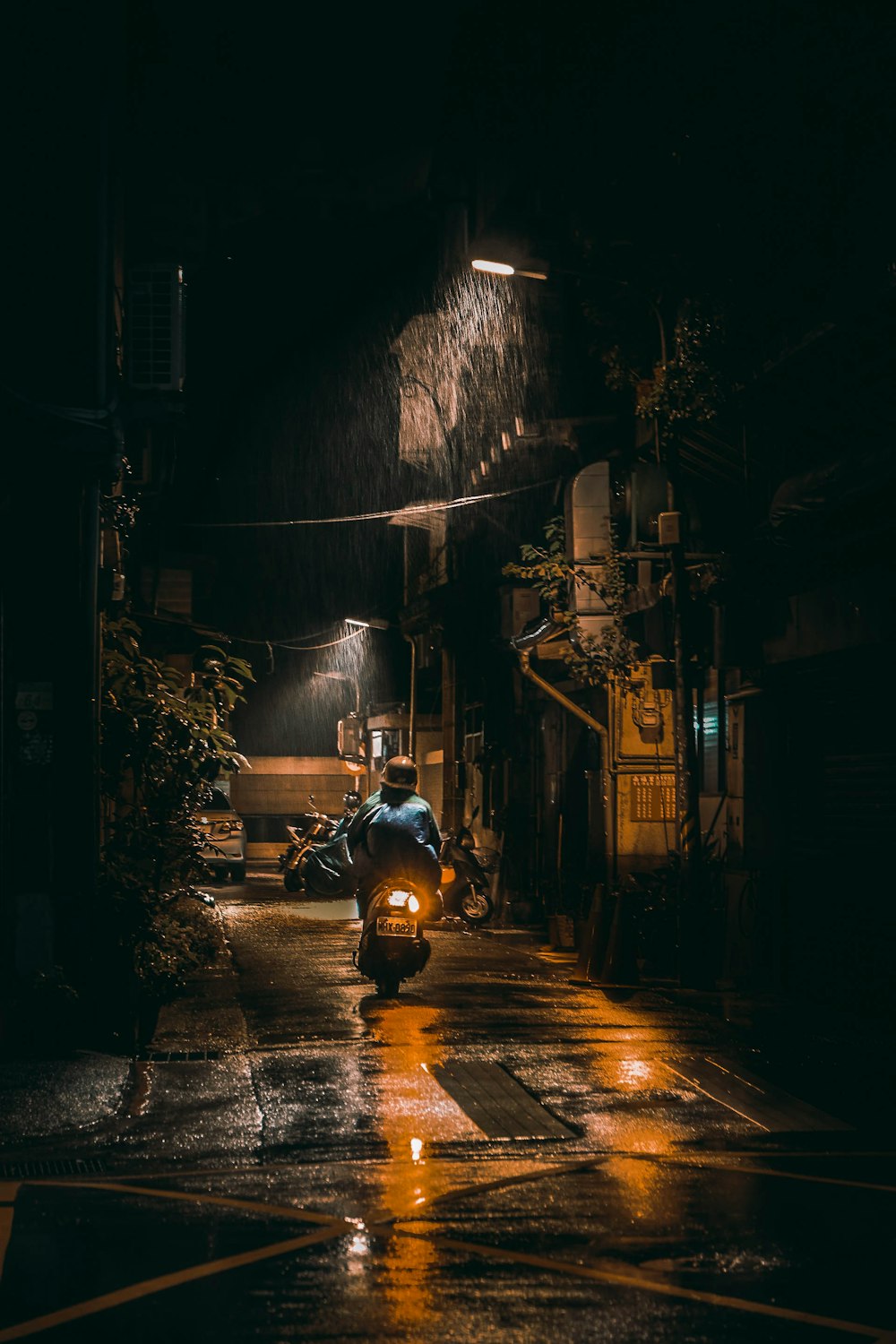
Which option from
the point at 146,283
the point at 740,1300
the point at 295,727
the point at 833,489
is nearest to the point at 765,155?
the point at 833,489

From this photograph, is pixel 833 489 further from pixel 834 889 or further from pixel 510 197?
pixel 510 197

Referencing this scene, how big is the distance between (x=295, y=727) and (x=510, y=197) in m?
43.6

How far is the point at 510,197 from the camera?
22328 mm

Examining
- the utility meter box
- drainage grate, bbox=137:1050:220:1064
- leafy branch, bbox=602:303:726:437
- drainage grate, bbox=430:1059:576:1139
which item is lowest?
drainage grate, bbox=137:1050:220:1064

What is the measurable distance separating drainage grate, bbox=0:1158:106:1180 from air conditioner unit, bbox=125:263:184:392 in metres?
6.76

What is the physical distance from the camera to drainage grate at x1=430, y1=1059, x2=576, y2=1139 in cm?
899

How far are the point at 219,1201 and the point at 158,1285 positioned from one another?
149cm

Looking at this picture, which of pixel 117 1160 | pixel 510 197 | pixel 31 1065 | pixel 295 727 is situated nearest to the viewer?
pixel 117 1160

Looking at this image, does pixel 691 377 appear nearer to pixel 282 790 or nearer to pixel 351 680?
pixel 351 680

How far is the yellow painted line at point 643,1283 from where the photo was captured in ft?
17.4

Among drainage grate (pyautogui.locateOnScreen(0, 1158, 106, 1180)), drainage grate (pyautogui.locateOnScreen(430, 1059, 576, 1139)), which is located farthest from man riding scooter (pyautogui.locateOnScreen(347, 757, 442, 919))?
drainage grate (pyautogui.locateOnScreen(0, 1158, 106, 1180))

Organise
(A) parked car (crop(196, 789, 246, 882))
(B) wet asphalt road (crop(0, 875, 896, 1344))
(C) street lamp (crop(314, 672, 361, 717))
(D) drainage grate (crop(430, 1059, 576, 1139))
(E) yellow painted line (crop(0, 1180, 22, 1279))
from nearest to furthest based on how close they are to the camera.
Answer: (B) wet asphalt road (crop(0, 875, 896, 1344)), (E) yellow painted line (crop(0, 1180, 22, 1279)), (D) drainage grate (crop(430, 1059, 576, 1139)), (A) parked car (crop(196, 789, 246, 882)), (C) street lamp (crop(314, 672, 361, 717))

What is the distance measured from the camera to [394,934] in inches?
571

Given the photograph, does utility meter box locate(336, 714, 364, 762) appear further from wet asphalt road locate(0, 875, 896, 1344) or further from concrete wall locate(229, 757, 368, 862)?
wet asphalt road locate(0, 875, 896, 1344)
